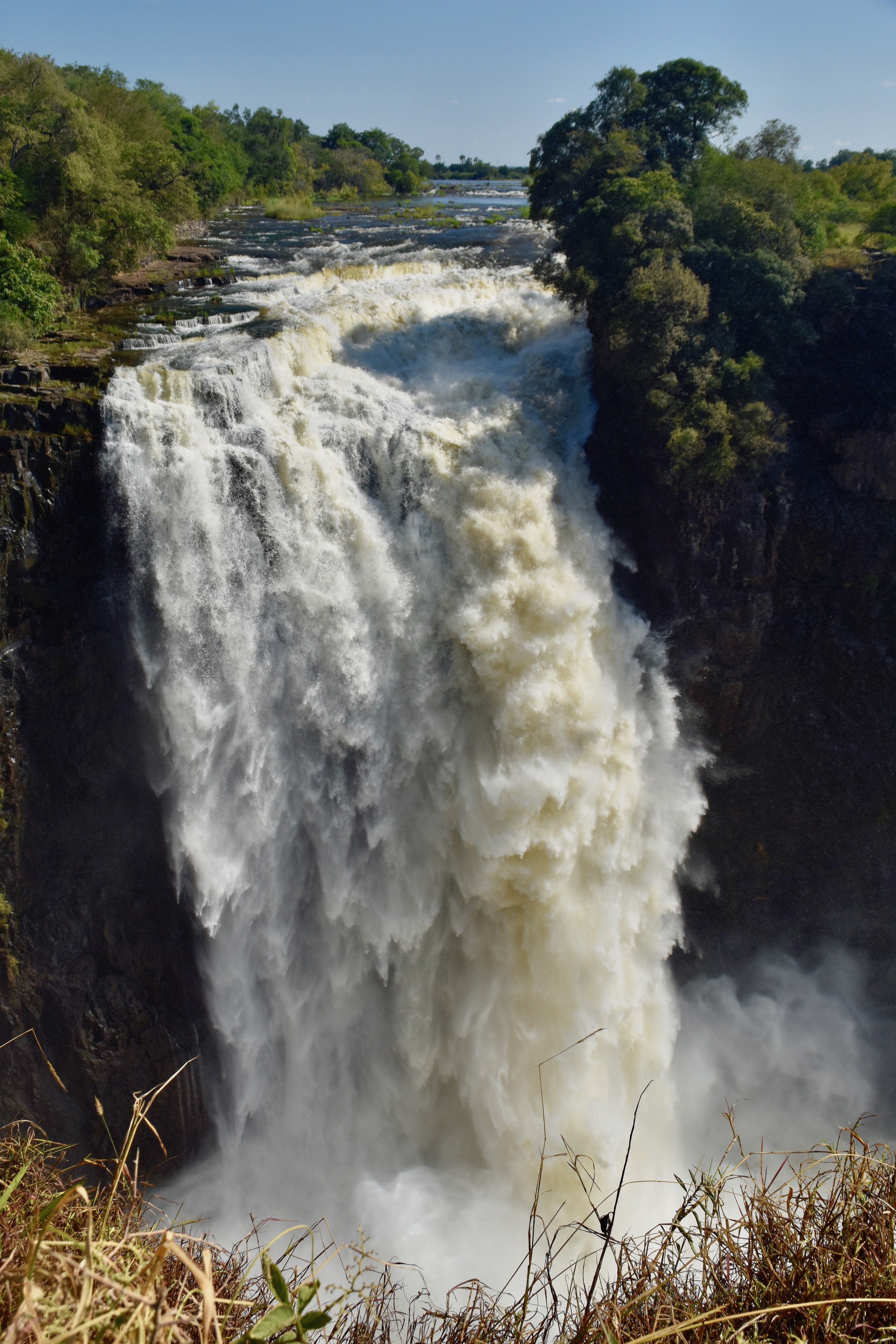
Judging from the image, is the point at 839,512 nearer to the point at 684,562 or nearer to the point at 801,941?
the point at 684,562

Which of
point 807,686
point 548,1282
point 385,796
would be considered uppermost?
point 548,1282

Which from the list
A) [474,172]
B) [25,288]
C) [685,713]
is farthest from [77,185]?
[474,172]

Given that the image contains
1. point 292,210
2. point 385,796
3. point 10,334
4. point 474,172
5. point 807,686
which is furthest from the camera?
point 474,172

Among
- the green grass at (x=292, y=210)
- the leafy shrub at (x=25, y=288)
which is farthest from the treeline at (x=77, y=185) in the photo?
the green grass at (x=292, y=210)

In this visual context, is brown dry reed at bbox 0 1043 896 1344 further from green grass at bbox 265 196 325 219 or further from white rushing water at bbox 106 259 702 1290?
green grass at bbox 265 196 325 219

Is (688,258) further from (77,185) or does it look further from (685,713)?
(77,185)

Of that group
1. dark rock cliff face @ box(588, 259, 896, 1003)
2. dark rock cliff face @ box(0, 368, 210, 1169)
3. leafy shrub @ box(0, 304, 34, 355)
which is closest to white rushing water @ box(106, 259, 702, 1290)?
dark rock cliff face @ box(0, 368, 210, 1169)
